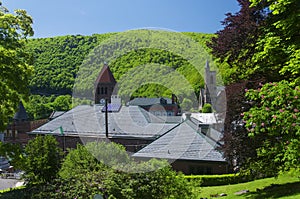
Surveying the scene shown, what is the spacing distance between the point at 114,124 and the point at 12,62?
22.0 meters

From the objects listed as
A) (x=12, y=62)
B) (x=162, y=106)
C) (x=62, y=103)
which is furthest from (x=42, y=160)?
(x=62, y=103)

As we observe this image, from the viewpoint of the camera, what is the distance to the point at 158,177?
1141 cm

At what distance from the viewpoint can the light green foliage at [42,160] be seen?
17.2m

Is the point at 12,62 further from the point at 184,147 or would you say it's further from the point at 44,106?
the point at 44,106

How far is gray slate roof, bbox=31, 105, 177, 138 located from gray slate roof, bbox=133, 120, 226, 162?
6.71 meters

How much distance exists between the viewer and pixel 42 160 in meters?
17.3

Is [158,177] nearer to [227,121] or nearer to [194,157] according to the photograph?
[227,121]

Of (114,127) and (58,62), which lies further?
(58,62)

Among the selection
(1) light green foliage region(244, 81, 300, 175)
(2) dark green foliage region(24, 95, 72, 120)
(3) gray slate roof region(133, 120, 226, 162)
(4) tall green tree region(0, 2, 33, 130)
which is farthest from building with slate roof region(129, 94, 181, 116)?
(1) light green foliage region(244, 81, 300, 175)

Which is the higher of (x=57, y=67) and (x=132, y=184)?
(x=57, y=67)

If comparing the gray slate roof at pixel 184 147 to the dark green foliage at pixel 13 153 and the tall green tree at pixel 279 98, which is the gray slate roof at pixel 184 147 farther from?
the dark green foliage at pixel 13 153

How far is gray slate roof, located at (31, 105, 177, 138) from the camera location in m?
32.0

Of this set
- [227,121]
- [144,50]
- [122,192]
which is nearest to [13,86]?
[122,192]

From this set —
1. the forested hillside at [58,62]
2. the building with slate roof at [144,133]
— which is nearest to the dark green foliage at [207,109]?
the forested hillside at [58,62]
